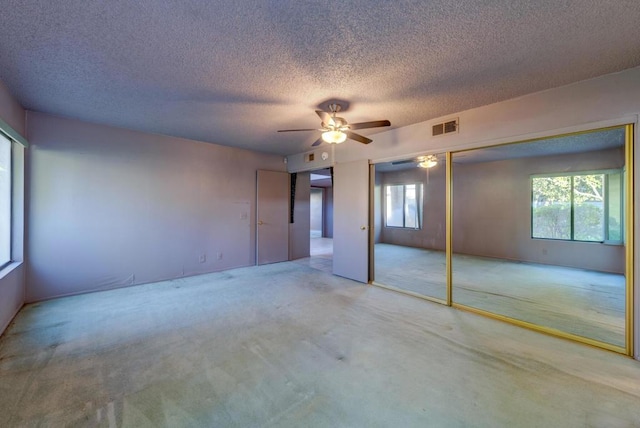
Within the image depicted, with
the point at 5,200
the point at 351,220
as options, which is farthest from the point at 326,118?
the point at 5,200

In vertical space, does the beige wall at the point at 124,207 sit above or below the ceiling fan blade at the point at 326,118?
below

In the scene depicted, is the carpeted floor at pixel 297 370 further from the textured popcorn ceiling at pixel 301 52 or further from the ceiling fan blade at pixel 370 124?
the textured popcorn ceiling at pixel 301 52

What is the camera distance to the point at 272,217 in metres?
5.98

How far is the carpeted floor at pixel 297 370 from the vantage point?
1.61 metres

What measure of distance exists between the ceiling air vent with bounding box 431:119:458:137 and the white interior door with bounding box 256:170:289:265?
354cm

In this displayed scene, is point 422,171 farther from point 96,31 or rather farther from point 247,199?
point 96,31

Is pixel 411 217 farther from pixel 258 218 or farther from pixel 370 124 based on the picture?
pixel 370 124

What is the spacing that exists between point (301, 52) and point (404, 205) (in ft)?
23.7

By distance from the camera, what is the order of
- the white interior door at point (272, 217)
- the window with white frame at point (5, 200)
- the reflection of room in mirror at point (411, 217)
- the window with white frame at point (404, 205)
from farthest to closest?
the window with white frame at point (404, 205) < the reflection of room in mirror at point (411, 217) < the white interior door at point (272, 217) < the window with white frame at point (5, 200)

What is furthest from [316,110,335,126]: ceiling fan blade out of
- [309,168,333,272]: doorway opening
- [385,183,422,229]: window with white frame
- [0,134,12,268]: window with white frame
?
[385,183,422,229]: window with white frame

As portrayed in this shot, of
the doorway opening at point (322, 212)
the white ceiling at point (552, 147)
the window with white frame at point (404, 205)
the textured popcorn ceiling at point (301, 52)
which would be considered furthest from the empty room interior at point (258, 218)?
the doorway opening at point (322, 212)

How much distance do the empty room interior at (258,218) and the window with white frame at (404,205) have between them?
9.62 ft

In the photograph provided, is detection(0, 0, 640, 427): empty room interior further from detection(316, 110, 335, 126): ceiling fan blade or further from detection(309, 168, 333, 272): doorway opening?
detection(309, 168, 333, 272): doorway opening

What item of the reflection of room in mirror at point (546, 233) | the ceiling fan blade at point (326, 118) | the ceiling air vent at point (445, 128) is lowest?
the reflection of room in mirror at point (546, 233)
